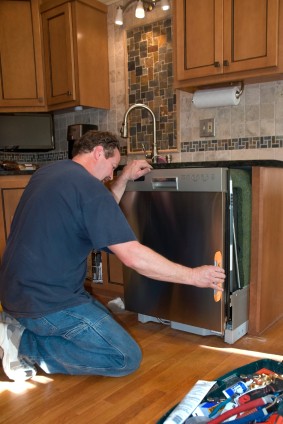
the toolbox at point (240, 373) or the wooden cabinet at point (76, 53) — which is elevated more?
the wooden cabinet at point (76, 53)

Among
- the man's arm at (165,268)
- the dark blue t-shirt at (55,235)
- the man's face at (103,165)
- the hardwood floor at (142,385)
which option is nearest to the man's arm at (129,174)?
the man's face at (103,165)

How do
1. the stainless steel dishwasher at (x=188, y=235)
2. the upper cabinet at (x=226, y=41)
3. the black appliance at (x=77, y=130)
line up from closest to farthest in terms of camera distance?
the stainless steel dishwasher at (x=188, y=235) < the upper cabinet at (x=226, y=41) < the black appliance at (x=77, y=130)

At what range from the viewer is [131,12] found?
2760 mm

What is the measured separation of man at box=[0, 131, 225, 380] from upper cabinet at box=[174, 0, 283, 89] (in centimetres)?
91

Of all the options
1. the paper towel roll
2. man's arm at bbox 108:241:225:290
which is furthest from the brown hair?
the paper towel roll

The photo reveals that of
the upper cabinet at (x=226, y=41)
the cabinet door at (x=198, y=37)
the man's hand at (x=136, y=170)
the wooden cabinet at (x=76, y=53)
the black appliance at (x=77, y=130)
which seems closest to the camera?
the man's hand at (x=136, y=170)

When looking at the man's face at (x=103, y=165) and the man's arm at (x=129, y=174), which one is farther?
the man's arm at (x=129, y=174)

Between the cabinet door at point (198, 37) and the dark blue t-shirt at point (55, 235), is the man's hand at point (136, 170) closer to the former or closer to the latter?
the dark blue t-shirt at point (55, 235)

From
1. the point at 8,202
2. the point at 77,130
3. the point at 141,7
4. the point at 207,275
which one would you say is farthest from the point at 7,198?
the point at 207,275

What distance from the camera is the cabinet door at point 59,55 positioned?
274 cm

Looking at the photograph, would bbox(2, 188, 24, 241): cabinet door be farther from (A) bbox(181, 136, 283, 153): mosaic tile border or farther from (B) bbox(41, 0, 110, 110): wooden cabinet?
(A) bbox(181, 136, 283, 153): mosaic tile border

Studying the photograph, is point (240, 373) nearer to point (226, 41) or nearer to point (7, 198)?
point (226, 41)

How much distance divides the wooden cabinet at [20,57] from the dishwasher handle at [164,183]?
1.64 meters

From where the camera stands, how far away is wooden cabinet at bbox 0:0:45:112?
2896mm
